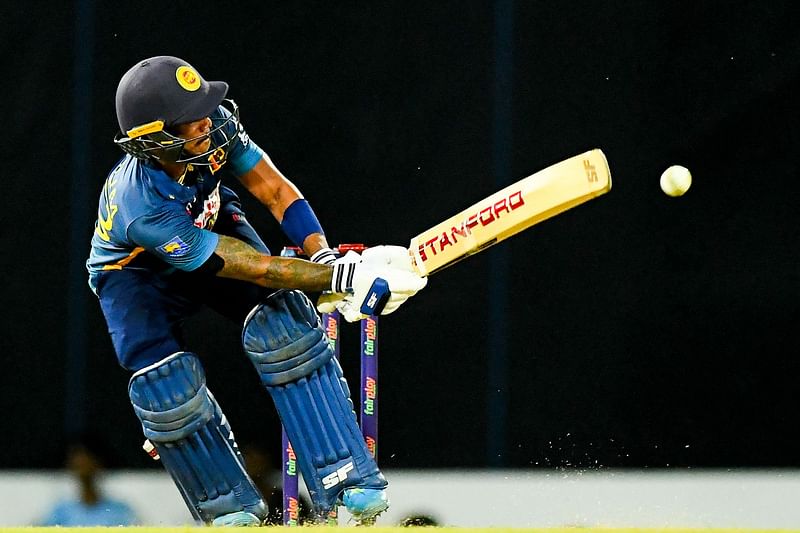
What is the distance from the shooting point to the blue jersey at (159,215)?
2723mm

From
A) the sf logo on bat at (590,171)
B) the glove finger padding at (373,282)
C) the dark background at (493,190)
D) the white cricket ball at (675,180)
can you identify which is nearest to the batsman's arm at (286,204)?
the glove finger padding at (373,282)

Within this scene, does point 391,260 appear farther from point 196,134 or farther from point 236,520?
point 236,520

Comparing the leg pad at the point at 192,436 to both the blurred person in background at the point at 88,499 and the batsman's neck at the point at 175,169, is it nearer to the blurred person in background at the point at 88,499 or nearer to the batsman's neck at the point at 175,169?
the batsman's neck at the point at 175,169

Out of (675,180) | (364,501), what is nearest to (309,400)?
(364,501)

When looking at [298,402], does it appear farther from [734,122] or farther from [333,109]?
[734,122]

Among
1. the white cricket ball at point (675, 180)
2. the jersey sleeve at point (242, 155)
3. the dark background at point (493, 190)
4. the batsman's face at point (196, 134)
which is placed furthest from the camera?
the dark background at point (493, 190)

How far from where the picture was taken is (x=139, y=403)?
2801 mm

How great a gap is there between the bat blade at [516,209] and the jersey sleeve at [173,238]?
49cm

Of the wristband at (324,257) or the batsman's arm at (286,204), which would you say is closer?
the wristband at (324,257)

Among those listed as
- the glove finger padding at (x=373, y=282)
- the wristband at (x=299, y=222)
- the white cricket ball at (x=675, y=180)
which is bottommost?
the glove finger padding at (x=373, y=282)

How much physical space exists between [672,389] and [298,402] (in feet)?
4.15

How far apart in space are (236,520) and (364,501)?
11.8 inches

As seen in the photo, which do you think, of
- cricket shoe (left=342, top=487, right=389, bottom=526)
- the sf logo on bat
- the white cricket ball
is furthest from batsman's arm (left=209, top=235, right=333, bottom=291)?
the white cricket ball

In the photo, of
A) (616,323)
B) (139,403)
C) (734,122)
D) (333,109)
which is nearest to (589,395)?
(616,323)
